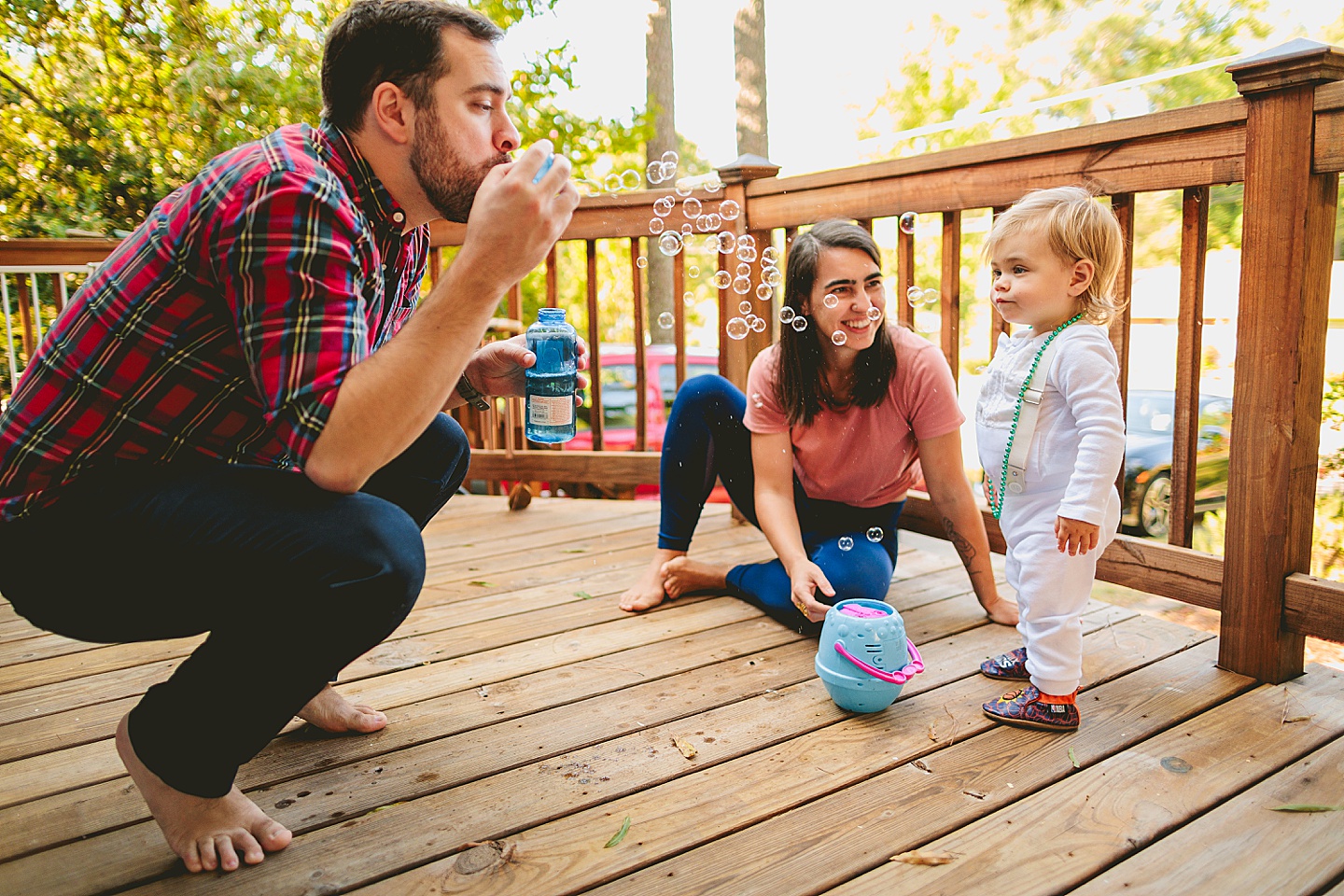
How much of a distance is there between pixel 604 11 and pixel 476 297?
985 centimetres

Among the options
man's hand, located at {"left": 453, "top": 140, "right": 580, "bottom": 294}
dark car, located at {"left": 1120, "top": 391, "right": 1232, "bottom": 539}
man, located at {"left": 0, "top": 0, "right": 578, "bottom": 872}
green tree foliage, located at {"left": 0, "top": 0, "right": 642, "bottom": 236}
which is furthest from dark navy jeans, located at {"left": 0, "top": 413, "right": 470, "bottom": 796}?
green tree foliage, located at {"left": 0, "top": 0, "right": 642, "bottom": 236}

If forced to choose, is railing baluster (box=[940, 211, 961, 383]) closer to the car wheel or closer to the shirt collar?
the shirt collar

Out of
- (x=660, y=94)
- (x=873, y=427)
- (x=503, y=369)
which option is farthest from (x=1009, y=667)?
(x=660, y=94)

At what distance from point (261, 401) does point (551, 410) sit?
546 mm

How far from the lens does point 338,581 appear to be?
4.30 feet

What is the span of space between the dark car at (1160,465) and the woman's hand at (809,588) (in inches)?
110

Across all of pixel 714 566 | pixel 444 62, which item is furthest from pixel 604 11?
pixel 444 62

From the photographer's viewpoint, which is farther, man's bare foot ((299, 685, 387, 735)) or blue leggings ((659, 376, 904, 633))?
blue leggings ((659, 376, 904, 633))

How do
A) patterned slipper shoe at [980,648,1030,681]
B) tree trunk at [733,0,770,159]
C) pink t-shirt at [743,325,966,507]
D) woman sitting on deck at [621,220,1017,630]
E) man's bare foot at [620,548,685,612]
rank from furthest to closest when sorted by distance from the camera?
1. tree trunk at [733,0,770,159]
2. man's bare foot at [620,548,685,612]
3. pink t-shirt at [743,325,966,507]
4. woman sitting on deck at [621,220,1017,630]
5. patterned slipper shoe at [980,648,1030,681]

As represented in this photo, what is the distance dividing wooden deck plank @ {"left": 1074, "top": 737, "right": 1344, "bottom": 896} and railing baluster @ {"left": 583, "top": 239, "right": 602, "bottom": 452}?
100 inches

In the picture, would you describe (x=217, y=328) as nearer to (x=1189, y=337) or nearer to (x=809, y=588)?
(x=809, y=588)

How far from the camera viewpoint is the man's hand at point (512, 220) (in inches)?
49.9

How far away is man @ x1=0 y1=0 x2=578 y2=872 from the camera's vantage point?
121 cm

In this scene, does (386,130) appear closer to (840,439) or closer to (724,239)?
(840,439)
